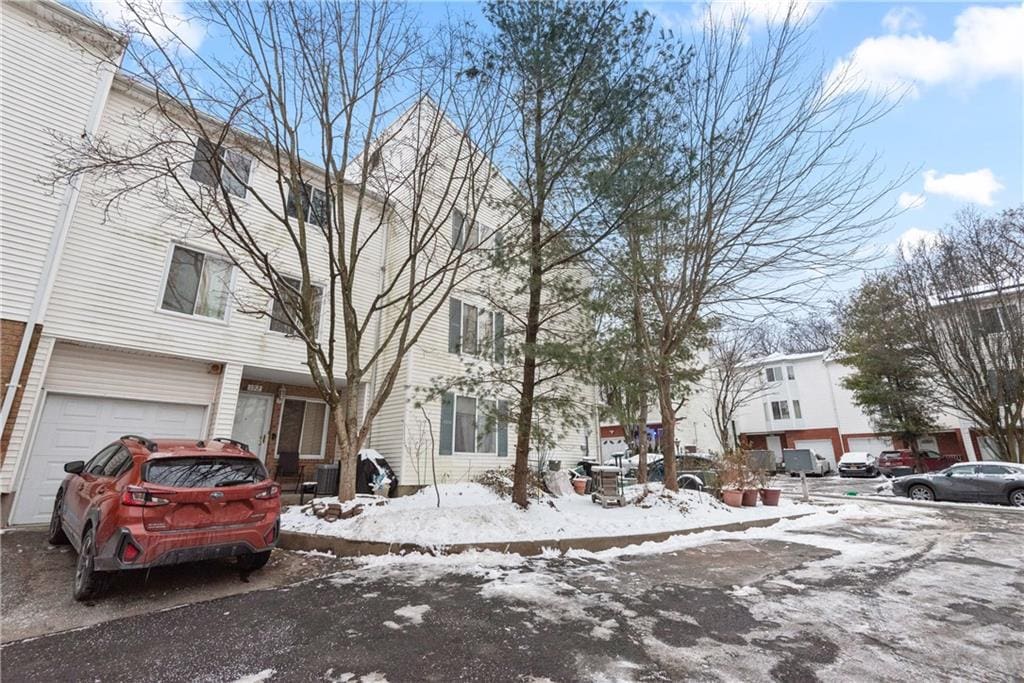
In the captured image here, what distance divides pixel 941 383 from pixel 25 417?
29828mm

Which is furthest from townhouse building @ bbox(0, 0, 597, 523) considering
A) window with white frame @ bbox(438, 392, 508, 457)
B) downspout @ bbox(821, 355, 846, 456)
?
downspout @ bbox(821, 355, 846, 456)

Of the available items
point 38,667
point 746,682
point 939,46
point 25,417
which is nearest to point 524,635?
point 746,682

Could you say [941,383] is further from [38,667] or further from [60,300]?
[60,300]

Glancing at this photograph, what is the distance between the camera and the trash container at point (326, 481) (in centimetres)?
915

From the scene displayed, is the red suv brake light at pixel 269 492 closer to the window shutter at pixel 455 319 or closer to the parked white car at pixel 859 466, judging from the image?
the window shutter at pixel 455 319

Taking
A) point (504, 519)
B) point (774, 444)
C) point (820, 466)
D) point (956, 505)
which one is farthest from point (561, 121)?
point (774, 444)

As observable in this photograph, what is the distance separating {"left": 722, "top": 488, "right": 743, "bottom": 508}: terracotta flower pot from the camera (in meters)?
10.6

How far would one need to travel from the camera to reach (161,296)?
29.7 ft

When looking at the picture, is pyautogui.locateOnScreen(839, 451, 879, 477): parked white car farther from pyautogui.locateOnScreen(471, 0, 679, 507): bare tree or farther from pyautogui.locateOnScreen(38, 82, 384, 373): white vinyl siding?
pyautogui.locateOnScreen(38, 82, 384, 373): white vinyl siding

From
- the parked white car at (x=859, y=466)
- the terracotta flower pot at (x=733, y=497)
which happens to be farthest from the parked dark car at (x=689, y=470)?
the parked white car at (x=859, y=466)

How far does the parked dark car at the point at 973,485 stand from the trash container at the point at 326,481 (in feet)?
60.1

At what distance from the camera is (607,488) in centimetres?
889

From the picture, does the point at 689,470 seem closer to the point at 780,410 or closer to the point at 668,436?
the point at 668,436

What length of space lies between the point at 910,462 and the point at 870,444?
6725 mm
